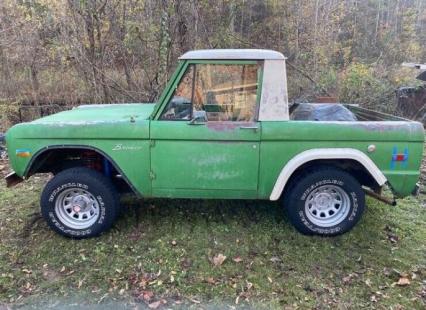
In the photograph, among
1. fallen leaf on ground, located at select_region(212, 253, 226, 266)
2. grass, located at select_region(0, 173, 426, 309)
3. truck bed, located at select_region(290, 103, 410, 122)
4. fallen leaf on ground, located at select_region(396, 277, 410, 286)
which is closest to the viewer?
grass, located at select_region(0, 173, 426, 309)

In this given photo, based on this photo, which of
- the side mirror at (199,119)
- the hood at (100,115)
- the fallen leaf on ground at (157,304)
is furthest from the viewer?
the hood at (100,115)

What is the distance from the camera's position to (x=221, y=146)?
3428mm

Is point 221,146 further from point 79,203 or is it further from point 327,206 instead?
point 79,203

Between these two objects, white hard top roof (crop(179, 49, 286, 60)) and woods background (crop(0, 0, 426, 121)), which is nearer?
white hard top roof (crop(179, 49, 286, 60))

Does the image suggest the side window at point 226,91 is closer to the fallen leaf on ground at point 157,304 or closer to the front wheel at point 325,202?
the front wheel at point 325,202

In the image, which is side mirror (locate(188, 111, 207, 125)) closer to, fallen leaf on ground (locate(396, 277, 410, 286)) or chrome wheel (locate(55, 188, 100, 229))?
chrome wheel (locate(55, 188, 100, 229))

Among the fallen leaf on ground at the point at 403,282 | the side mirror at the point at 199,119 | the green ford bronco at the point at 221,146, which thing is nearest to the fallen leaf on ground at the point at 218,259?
the green ford bronco at the point at 221,146

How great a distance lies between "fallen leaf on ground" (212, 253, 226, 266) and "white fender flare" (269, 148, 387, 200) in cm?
91

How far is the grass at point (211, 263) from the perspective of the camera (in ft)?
9.44

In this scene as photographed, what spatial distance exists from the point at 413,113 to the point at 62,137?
784 centimetres

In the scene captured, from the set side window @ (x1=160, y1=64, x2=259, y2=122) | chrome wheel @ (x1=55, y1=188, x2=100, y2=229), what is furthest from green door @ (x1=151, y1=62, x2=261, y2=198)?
chrome wheel @ (x1=55, y1=188, x2=100, y2=229)

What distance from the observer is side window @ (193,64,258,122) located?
3430 millimetres

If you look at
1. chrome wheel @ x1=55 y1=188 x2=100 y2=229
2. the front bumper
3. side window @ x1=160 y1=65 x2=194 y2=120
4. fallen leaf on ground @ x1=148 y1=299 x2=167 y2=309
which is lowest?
fallen leaf on ground @ x1=148 y1=299 x2=167 y2=309

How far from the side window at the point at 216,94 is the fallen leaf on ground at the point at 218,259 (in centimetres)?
128
